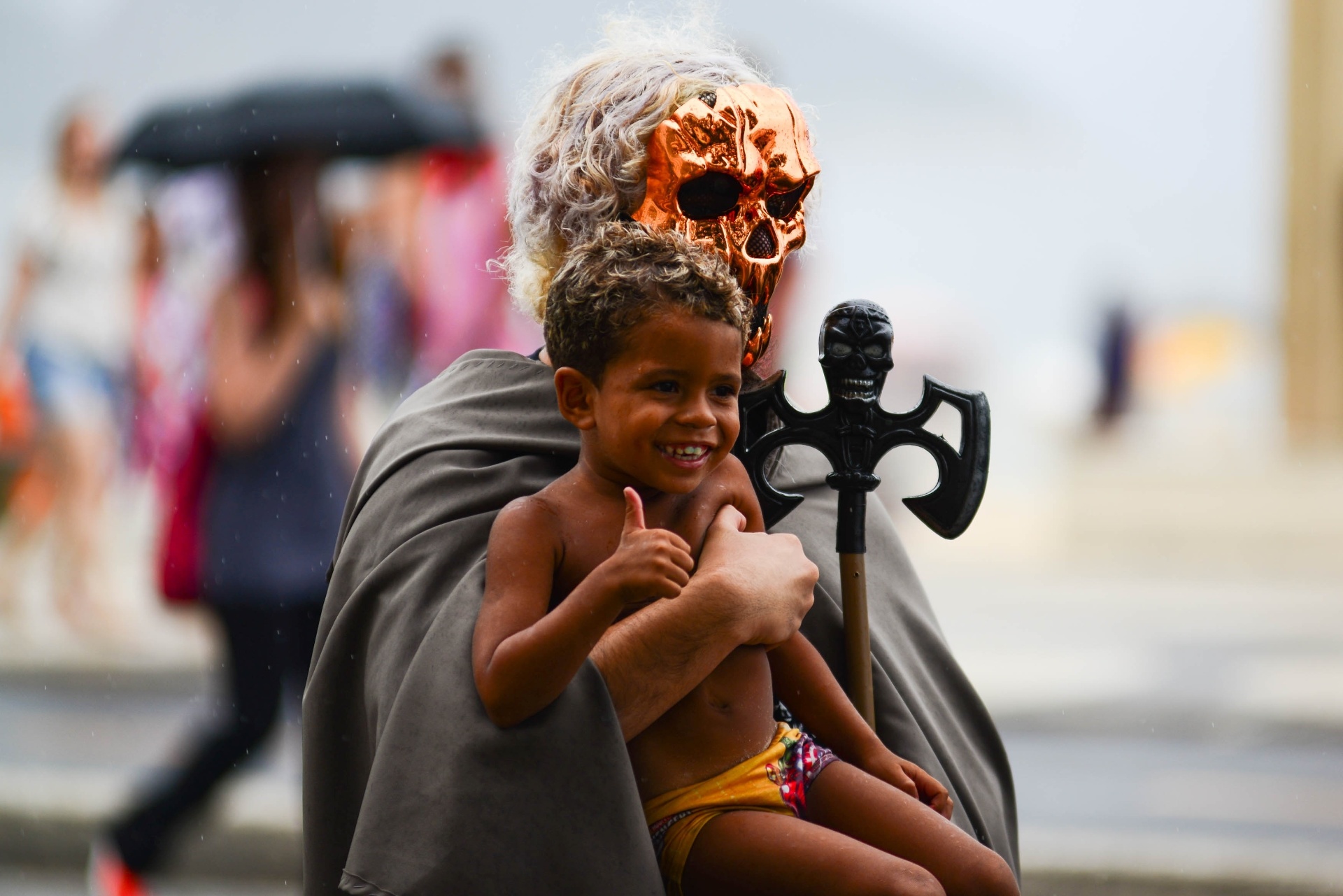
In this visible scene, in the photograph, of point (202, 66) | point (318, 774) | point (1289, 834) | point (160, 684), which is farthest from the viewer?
point (202, 66)

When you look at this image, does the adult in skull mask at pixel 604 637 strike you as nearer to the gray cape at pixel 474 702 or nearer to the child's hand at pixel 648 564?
the gray cape at pixel 474 702

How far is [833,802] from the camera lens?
1.99 meters

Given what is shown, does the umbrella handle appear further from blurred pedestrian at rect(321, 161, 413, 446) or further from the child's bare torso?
blurred pedestrian at rect(321, 161, 413, 446)

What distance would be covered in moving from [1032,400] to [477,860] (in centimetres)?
2239

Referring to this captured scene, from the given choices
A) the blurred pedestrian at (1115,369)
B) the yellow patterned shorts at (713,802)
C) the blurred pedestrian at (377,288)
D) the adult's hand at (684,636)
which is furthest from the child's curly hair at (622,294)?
the blurred pedestrian at (1115,369)

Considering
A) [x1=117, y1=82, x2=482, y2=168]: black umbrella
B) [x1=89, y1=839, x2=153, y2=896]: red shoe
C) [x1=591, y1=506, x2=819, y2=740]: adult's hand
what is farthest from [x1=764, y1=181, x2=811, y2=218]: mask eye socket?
[x1=117, y1=82, x2=482, y2=168]: black umbrella

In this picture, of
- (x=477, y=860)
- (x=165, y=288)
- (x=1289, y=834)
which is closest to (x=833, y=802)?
(x=477, y=860)

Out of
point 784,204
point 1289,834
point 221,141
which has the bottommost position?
point 1289,834

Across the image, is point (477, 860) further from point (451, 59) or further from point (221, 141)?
point (451, 59)

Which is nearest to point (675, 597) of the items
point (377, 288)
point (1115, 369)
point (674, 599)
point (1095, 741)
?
point (674, 599)

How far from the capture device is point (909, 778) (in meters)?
2.10

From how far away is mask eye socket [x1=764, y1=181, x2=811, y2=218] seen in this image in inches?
87.3

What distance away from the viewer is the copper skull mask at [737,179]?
2150 mm

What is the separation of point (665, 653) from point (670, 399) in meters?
0.29
